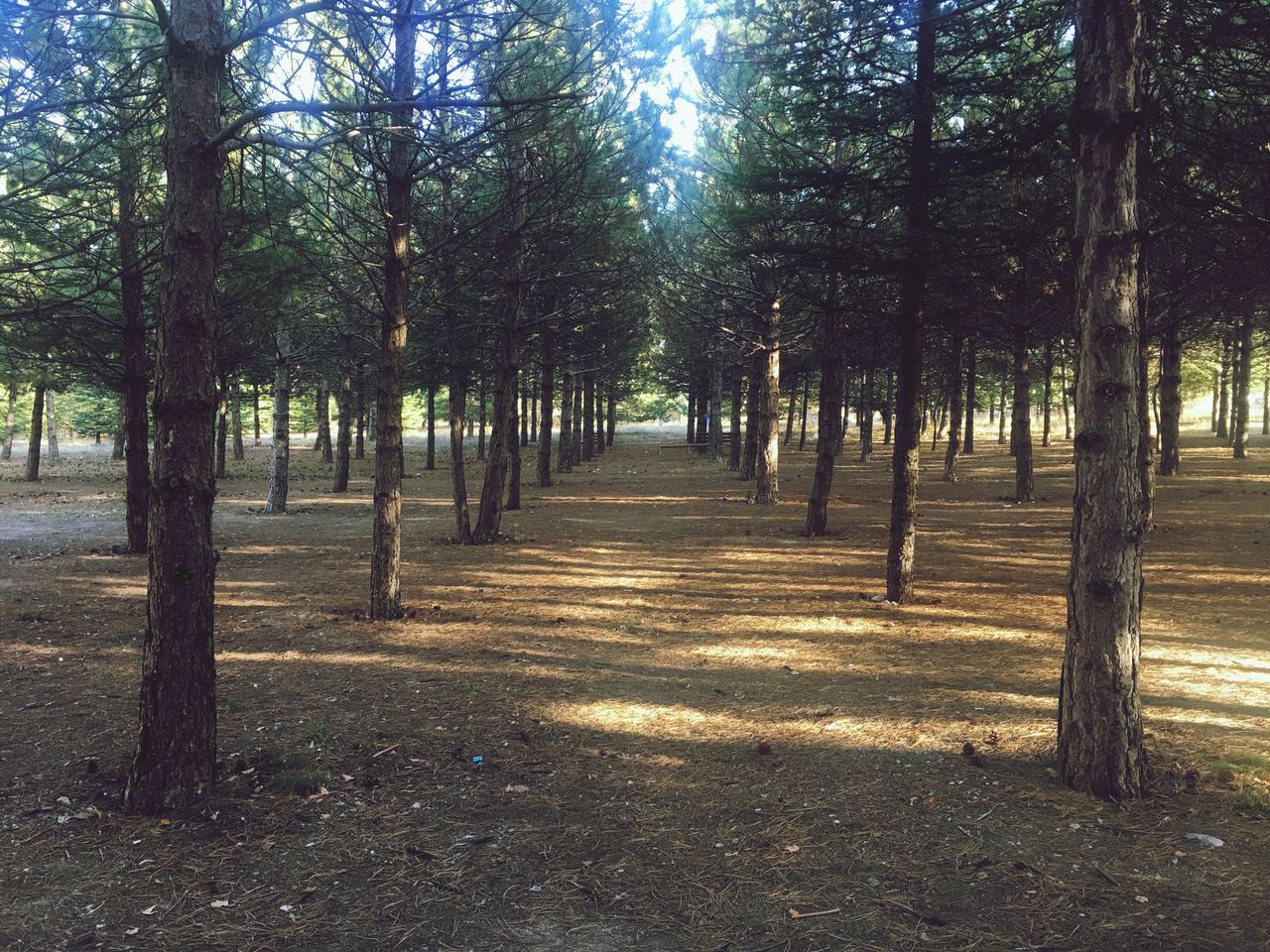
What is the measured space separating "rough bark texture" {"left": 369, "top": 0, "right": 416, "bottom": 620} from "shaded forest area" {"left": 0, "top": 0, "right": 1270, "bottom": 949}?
5 cm

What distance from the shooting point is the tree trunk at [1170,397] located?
19.2m

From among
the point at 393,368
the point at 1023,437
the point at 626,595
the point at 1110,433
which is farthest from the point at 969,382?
the point at 1110,433

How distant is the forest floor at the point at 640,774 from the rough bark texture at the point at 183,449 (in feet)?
1.26

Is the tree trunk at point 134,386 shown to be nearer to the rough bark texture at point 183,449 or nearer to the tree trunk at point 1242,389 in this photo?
the rough bark texture at point 183,449

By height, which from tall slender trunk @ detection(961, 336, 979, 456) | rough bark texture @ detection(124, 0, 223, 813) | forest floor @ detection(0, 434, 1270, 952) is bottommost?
forest floor @ detection(0, 434, 1270, 952)

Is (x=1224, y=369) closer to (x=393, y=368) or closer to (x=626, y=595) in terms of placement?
(x=626, y=595)

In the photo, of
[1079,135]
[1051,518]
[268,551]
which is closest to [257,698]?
[1079,135]

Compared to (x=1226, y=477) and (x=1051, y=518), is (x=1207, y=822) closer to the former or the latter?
(x=1051, y=518)

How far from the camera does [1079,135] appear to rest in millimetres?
4414

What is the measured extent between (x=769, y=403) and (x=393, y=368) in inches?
451

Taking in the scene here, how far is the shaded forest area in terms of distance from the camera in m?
3.56

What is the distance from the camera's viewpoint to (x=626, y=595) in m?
10.1

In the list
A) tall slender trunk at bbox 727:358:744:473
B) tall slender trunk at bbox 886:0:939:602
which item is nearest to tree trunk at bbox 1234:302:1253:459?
tall slender trunk at bbox 727:358:744:473

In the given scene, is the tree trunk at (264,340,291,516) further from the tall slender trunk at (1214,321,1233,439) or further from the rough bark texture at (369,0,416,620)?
the tall slender trunk at (1214,321,1233,439)
